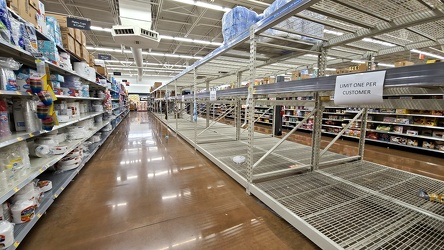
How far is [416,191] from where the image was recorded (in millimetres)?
1987

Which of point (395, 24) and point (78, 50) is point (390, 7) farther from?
point (78, 50)

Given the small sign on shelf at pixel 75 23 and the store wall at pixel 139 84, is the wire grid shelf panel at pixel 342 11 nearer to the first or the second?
the small sign on shelf at pixel 75 23

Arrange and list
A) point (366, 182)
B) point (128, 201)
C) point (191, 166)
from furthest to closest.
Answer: point (191, 166)
point (366, 182)
point (128, 201)

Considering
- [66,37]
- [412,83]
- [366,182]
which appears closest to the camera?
[412,83]

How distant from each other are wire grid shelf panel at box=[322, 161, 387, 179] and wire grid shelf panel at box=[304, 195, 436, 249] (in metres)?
0.68

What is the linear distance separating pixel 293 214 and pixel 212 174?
1425 millimetres

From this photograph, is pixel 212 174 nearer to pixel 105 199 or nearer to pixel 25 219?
pixel 105 199

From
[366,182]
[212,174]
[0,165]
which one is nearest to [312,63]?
[366,182]

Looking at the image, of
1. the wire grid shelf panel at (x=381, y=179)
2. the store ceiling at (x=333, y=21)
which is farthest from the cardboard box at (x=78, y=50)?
the wire grid shelf panel at (x=381, y=179)

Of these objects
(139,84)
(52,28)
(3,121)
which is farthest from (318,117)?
(139,84)

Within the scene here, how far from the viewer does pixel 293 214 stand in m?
1.52

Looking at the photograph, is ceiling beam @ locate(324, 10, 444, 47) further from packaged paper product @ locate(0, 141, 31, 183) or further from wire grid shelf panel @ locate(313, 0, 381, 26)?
packaged paper product @ locate(0, 141, 31, 183)

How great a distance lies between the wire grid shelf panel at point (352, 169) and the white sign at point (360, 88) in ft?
5.20

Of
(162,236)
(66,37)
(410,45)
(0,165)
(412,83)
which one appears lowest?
(162,236)
